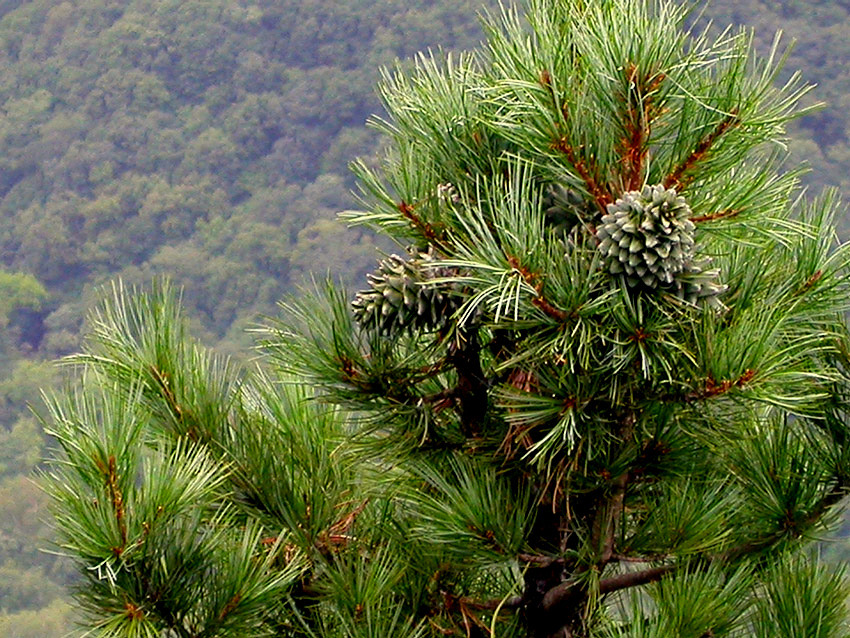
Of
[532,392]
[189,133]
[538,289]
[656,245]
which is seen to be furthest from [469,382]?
[189,133]

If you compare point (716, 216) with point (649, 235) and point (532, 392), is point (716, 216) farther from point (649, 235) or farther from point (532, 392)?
point (532, 392)

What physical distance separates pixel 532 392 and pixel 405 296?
18cm

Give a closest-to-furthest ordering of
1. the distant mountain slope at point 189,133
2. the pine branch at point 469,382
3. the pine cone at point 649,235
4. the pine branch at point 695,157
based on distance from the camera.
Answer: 1. the pine cone at point 649,235
2. the pine branch at point 695,157
3. the pine branch at point 469,382
4. the distant mountain slope at point 189,133

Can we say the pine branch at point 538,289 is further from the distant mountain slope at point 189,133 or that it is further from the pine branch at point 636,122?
the distant mountain slope at point 189,133

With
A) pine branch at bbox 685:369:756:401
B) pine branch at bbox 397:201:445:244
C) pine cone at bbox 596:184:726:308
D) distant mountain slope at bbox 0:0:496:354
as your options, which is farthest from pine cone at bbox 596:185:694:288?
distant mountain slope at bbox 0:0:496:354

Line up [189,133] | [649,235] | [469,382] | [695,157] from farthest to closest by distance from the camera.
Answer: [189,133] < [469,382] < [695,157] < [649,235]

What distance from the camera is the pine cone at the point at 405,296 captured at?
4.28ft

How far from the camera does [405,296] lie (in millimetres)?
1305

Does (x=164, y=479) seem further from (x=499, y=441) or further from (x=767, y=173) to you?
(x=767, y=173)

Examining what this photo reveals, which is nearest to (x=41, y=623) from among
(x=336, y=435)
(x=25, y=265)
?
(x=25, y=265)

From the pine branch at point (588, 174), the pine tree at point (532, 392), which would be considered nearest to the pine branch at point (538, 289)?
the pine tree at point (532, 392)

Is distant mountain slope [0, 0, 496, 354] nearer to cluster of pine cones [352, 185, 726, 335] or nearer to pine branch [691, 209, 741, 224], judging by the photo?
cluster of pine cones [352, 185, 726, 335]

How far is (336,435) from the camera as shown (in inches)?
67.2

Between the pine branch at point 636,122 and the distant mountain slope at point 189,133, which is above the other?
the pine branch at point 636,122
